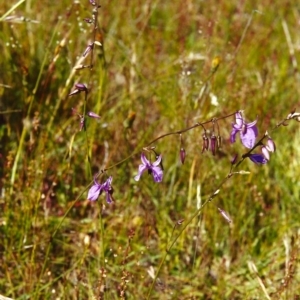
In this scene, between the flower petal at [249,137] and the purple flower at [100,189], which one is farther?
the purple flower at [100,189]

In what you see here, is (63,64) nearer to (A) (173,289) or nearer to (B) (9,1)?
(B) (9,1)

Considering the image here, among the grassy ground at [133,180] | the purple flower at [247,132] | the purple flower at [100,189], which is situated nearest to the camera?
the purple flower at [247,132]

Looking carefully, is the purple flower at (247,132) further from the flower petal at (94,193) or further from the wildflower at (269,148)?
the flower petal at (94,193)

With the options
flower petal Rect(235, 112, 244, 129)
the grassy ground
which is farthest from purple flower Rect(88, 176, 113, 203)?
flower petal Rect(235, 112, 244, 129)

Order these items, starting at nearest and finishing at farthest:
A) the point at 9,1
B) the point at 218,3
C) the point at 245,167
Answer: the point at 245,167 → the point at 9,1 → the point at 218,3

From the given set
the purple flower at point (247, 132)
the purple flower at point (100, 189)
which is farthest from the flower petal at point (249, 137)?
the purple flower at point (100, 189)

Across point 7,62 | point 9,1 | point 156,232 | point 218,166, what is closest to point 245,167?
point 218,166

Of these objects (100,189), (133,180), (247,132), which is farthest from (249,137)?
(133,180)

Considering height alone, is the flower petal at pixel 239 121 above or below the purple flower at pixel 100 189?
above
